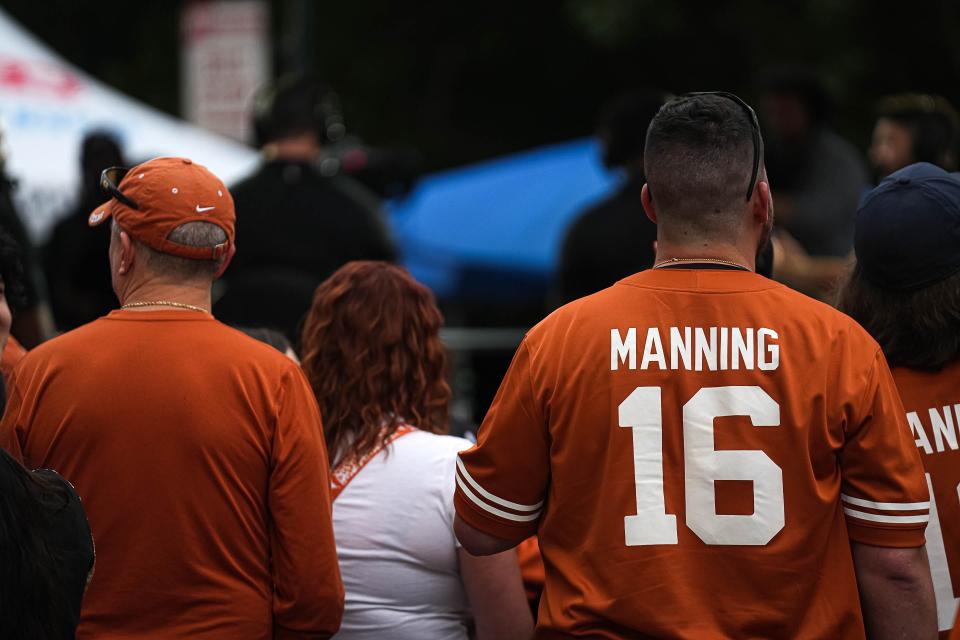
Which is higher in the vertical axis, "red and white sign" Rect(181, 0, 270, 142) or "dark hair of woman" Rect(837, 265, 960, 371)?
"red and white sign" Rect(181, 0, 270, 142)

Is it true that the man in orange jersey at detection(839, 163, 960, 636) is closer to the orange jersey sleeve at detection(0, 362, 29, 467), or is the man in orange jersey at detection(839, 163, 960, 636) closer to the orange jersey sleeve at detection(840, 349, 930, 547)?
the orange jersey sleeve at detection(840, 349, 930, 547)

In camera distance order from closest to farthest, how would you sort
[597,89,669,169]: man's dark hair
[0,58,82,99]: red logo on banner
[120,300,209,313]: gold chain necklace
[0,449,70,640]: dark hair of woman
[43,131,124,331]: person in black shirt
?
[0,449,70,640]: dark hair of woman, [120,300,209,313]: gold chain necklace, [597,89,669,169]: man's dark hair, [43,131,124,331]: person in black shirt, [0,58,82,99]: red logo on banner

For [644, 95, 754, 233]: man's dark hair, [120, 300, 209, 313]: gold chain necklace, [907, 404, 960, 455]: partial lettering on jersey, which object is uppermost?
[644, 95, 754, 233]: man's dark hair

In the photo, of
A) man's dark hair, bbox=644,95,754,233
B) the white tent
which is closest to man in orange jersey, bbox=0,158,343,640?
man's dark hair, bbox=644,95,754,233

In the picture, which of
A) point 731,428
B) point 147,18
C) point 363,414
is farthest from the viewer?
point 147,18

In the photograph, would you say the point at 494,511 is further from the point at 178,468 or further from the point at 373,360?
the point at 373,360

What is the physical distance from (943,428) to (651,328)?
2.63 ft

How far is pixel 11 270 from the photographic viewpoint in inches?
132

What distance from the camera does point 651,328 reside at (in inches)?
110

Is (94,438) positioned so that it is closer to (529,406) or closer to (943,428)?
(529,406)

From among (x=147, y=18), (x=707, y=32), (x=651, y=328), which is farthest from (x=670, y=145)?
(x=147, y=18)

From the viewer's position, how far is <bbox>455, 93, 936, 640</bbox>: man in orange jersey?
2719 mm

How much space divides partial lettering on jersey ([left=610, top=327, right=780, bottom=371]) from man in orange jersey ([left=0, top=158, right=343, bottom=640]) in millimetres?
841

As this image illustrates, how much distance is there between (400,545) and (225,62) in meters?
8.41
